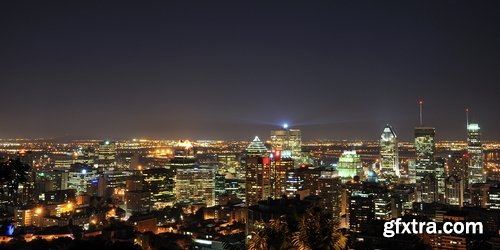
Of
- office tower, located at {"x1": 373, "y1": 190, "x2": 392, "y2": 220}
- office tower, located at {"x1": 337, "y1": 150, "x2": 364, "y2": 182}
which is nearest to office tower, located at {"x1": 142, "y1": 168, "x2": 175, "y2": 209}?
office tower, located at {"x1": 373, "y1": 190, "x2": 392, "y2": 220}

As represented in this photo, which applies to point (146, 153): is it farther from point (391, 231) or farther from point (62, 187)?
point (391, 231)

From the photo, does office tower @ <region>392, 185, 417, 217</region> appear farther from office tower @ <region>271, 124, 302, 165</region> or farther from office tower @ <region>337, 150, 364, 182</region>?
office tower @ <region>271, 124, 302, 165</region>

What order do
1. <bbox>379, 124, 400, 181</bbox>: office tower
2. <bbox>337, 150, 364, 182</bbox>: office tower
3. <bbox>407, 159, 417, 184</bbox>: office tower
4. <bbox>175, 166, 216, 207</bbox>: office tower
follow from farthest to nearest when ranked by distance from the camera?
<bbox>379, 124, 400, 181</bbox>: office tower < <bbox>407, 159, 417, 184</bbox>: office tower < <bbox>337, 150, 364, 182</bbox>: office tower < <bbox>175, 166, 216, 207</bbox>: office tower

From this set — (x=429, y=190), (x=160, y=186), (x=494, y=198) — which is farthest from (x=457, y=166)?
(x=160, y=186)

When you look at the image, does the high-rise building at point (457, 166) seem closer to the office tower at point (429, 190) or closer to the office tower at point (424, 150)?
the office tower at point (424, 150)

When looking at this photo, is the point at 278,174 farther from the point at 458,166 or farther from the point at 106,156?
the point at 106,156

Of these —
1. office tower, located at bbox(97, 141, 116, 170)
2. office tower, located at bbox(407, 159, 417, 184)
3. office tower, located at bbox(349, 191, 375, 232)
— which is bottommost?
office tower, located at bbox(349, 191, 375, 232)

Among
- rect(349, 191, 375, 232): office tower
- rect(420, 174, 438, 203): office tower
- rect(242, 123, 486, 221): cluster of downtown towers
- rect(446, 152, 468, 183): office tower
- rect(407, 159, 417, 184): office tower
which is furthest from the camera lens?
rect(407, 159, 417, 184): office tower
